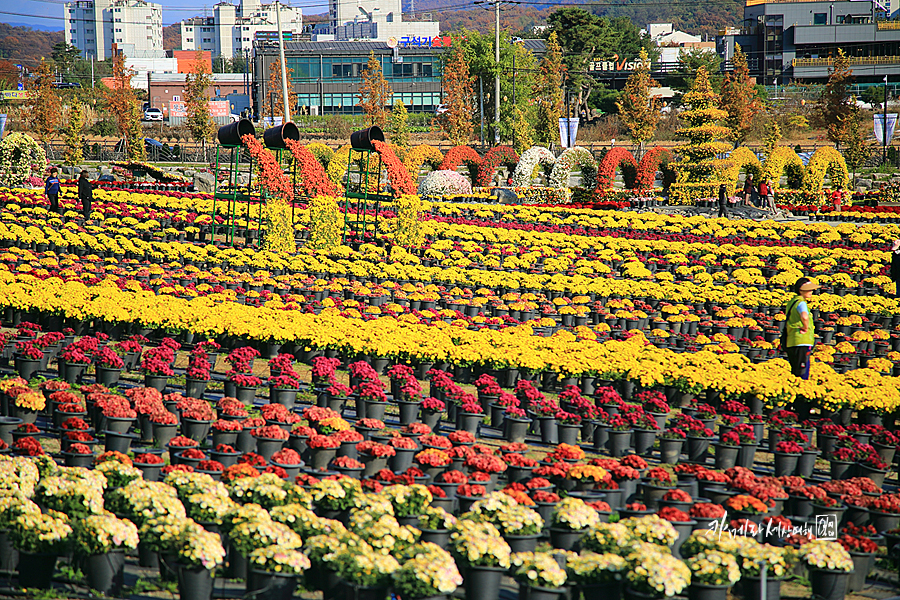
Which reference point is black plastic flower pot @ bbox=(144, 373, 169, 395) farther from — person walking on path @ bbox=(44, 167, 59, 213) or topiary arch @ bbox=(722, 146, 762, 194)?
topiary arch @ bbox=(722, 146, 762, 194)

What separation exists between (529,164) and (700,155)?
26.0 ft

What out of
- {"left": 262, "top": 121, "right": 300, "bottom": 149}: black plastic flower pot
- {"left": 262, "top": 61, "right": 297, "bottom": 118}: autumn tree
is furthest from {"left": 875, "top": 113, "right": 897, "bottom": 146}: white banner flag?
{"left": 262, "top": 121, "right": 300, "bottom": 149}: black plastic flower pot

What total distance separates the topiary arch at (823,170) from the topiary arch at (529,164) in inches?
395

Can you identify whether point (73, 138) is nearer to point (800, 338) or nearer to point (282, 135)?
point (282, 135)

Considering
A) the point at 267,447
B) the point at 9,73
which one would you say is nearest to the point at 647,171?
the point at 267,447

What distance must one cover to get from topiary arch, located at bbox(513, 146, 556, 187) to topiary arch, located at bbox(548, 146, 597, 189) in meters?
0.78

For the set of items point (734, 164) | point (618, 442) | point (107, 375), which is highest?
point (734, 164)

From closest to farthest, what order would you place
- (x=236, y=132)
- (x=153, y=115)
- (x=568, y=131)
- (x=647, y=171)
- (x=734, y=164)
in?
(x=236, y=132)
(x=734, y=164)
(x=647, y=171)
(x=568, y=131)
(x=153, y=115)

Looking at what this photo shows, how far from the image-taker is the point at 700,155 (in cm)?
3098

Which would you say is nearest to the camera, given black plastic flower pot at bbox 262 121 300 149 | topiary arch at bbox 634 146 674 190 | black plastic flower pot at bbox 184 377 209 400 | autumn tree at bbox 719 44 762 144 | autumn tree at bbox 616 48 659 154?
black plastic flower pot at bbox 184 377 209 400

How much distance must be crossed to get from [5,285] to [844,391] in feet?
38.4

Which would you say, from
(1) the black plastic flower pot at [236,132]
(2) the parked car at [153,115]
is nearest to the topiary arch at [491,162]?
(1) the black plastic flower pot at [236,132]

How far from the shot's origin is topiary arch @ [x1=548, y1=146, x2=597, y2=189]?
110 ft

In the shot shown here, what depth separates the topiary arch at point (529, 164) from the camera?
36312mm
